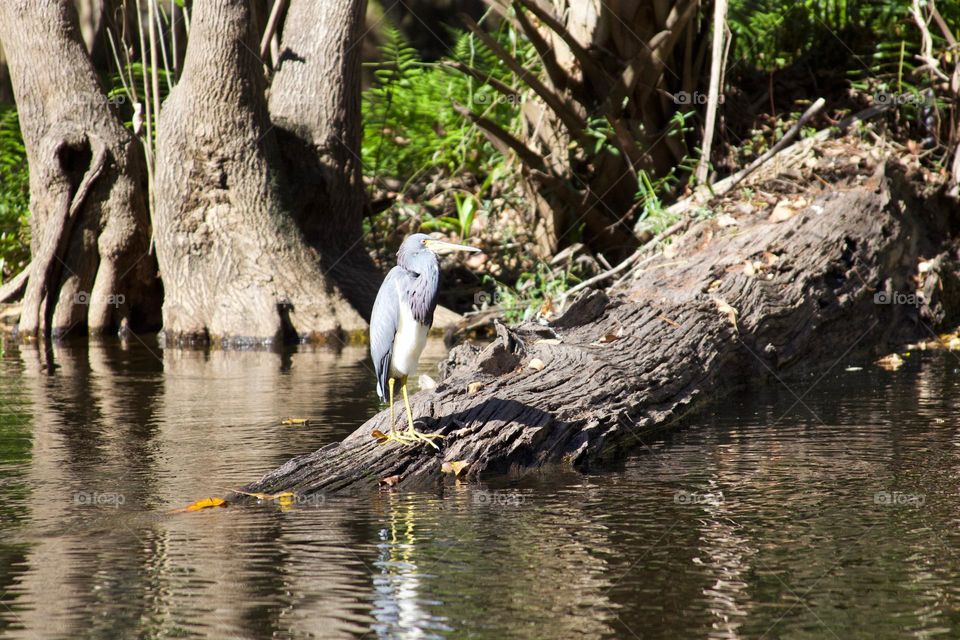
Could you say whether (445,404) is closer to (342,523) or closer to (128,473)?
(342,523)

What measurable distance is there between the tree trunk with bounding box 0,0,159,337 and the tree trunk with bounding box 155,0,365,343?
957 mm

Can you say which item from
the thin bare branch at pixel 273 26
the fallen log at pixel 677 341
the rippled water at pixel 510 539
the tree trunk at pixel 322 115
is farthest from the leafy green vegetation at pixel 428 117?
the rippled water at pixel 510 539

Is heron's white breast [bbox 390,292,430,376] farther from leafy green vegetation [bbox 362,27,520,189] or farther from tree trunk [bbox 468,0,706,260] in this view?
leafy green vegetation [bbox 362,27,520,189]

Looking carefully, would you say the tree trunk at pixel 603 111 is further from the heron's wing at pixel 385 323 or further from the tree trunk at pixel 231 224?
the heron's wing at pixel 385 323

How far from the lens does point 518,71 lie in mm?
11438

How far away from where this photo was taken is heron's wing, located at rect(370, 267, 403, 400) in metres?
5.84

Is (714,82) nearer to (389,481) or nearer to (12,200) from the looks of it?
(389,481)

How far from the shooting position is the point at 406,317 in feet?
19.1

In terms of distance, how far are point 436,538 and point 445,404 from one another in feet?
4.32

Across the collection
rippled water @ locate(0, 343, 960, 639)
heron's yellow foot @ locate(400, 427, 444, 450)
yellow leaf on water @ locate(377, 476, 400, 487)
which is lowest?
rippled water @ locate(0, 343, 960, 639)

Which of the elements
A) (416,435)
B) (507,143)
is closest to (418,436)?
(416,435)

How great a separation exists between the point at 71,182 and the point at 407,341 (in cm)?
804

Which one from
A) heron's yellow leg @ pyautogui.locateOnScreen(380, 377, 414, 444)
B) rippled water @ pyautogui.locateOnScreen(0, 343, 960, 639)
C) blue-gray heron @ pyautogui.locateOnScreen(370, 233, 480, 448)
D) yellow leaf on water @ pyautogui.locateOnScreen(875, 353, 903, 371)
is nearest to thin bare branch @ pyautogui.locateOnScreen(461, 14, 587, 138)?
yellow leaf on water @ pyautogui.locateOnScreen(875, 353, 903, 371)

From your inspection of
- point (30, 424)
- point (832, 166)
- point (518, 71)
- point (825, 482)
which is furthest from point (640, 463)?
point (518, 71)
